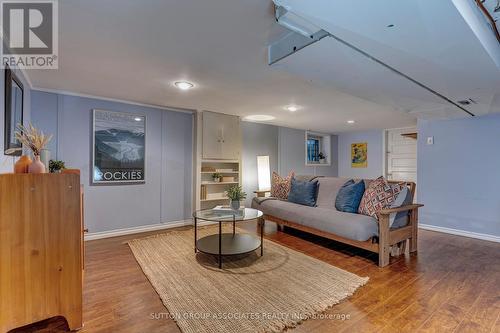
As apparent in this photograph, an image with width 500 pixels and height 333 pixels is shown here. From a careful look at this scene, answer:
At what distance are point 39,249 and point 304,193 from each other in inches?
125

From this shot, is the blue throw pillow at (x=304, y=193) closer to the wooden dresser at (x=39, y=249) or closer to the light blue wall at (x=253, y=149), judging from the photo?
→ the light blue wall at (x=253, y=149)

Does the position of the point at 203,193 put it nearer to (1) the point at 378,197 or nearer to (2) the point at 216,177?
(2) the point at 216,177

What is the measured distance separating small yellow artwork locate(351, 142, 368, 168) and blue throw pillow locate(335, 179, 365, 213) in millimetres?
3826

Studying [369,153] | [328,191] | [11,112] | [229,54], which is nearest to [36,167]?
[11,112]

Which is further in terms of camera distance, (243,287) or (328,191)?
(328,191)

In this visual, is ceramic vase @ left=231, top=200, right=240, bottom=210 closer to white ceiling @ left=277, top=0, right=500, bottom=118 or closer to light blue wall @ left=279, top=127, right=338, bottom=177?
white ceiling @ left=277, top=0, right=500, bottom=118

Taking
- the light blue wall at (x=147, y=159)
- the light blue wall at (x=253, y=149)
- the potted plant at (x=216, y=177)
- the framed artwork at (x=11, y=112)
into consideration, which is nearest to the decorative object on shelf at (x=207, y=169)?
the potted plant at (x=216, y=177)

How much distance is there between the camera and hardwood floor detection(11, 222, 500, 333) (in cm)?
170

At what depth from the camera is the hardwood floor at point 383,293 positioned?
170 cm

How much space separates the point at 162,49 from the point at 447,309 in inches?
121

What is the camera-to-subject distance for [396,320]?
1.74 metres

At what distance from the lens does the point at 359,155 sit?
6906 millimetres

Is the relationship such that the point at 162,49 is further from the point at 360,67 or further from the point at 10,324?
the point at 10,324

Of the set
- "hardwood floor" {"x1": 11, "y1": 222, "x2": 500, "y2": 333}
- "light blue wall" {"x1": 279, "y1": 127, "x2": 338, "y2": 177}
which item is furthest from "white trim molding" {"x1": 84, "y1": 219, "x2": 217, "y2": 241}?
"light blue wall" {"x1": 279, "y1": 127, "x2": 338, "y2": 177}
